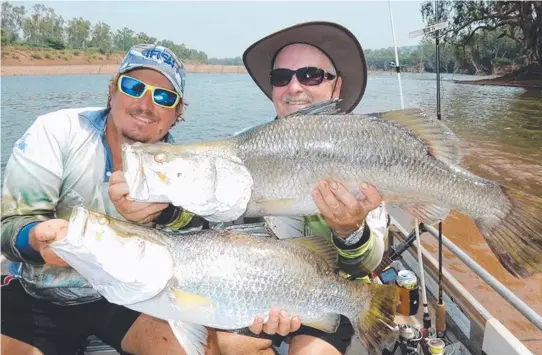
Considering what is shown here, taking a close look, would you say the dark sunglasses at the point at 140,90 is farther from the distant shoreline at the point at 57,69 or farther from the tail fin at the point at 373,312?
the distant shoreline at the point at 57,69

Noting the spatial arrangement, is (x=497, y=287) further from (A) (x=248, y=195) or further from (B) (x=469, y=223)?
(B) (x=469, y=223)

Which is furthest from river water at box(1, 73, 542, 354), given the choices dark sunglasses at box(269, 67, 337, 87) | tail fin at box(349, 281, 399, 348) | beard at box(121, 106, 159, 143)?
beard at box(121, 106, 159, 143)

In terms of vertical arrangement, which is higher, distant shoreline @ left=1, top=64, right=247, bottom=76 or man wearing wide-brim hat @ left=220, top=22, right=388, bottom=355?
distant shoreline @ left=1, top=64, right=247, bottom=76

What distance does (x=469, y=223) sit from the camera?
9172 millimetres

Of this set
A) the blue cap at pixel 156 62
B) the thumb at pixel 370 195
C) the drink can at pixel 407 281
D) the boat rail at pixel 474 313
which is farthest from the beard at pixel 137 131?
the boat rail at pixel 474 313

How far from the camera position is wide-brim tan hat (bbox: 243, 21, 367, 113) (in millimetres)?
3182

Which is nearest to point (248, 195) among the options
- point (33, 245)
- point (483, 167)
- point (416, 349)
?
point (33, 245)

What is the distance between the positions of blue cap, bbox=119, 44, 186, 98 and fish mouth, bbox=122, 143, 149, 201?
1.29 meters

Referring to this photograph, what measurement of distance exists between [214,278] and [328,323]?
28.3 inches

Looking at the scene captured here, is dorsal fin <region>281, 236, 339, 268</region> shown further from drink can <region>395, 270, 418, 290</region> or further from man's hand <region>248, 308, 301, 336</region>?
drink can <region>395, 270, 418, 290</region>

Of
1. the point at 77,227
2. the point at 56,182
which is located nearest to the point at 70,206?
the point at 56,182

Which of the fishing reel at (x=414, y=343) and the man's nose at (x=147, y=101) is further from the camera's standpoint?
the fishing reel at (x=414, y=343)

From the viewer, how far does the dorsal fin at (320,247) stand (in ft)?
8.38

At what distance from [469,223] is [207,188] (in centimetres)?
821
